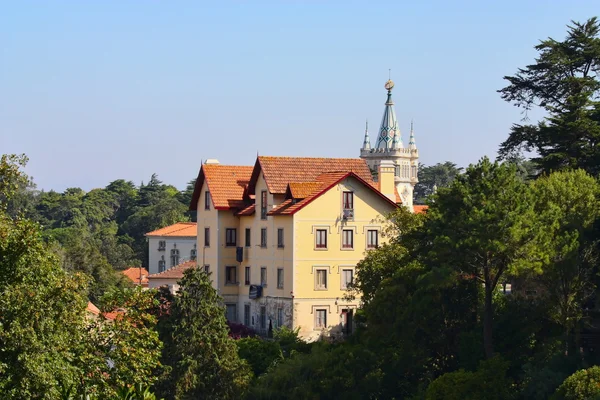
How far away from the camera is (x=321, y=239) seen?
6003cm

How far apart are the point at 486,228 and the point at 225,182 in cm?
2689

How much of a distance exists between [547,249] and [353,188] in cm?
2033

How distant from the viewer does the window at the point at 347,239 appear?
198 ft

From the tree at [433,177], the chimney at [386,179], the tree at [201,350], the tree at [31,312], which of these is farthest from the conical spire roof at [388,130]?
the tree at [31,312]

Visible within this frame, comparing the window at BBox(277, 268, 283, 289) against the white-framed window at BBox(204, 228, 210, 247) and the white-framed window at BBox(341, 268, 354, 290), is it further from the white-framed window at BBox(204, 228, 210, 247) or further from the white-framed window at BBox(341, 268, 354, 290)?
the white-framed window at BBox(204, 228, 210, 247)

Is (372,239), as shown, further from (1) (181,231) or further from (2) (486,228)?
(1) (181,231)

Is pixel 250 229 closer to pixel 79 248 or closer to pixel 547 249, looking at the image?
pixel 547 249

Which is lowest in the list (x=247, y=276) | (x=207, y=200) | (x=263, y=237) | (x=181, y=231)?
(x=247, y=276)

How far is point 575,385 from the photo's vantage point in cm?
3612

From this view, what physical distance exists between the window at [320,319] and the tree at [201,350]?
1448 centimetres

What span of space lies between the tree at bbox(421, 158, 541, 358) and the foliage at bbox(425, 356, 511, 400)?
1.92 meters

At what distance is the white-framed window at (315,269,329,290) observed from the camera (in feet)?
197

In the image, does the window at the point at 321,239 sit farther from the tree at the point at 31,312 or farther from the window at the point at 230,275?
the tree at the point at 31,312

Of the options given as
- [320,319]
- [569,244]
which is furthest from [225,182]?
[569,244]
